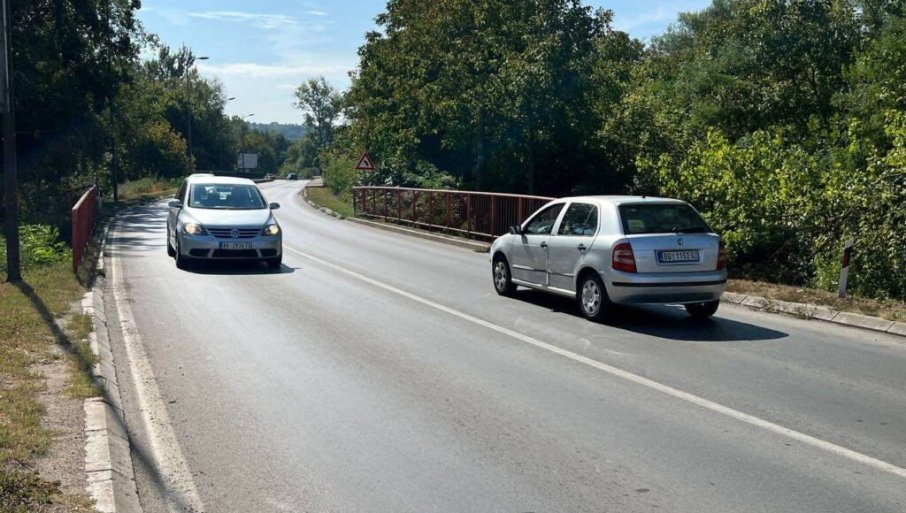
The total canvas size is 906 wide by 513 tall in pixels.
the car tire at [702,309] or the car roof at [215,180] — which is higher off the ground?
the car roof at [215,180]

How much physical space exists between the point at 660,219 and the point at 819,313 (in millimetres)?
2576

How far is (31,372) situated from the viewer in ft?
24.1

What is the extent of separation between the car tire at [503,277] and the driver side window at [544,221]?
741 millimetres

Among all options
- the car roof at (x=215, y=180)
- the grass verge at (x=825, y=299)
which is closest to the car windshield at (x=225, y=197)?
the car roof at (x=215, y=180)

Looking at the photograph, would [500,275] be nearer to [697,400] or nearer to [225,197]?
[697,400]

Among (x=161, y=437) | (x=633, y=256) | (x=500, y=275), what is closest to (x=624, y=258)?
(x=633, y=256)

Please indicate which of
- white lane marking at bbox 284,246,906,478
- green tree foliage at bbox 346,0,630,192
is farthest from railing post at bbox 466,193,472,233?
white lane marking at bbox 284,246,906,478

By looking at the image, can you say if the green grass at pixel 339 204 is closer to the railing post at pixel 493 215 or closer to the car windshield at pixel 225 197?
the railing post at pixel 493 215

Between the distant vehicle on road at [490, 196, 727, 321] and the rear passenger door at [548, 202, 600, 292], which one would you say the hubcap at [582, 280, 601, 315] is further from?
the rear passenger door at [548, 202, 600, 292]

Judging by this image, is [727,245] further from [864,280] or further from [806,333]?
[806,333]

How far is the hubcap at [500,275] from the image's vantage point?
13313 mm

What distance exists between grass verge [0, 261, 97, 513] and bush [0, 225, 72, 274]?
9.25 ft

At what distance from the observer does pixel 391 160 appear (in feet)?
139

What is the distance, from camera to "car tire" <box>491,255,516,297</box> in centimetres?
1320
